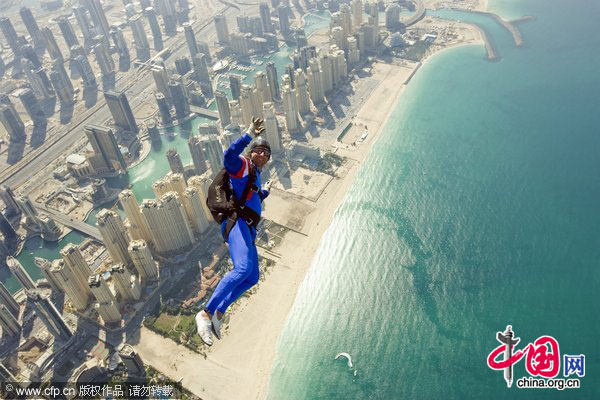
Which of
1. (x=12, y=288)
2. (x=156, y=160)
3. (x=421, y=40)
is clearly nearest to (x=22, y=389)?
(x=12, y=288)

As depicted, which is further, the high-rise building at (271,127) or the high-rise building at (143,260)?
the high-rise building at (271,127)

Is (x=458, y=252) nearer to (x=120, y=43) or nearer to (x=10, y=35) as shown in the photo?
(x=120, y=43)

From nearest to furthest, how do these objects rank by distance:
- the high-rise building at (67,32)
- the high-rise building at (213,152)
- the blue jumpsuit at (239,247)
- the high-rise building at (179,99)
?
1. the blue jumpsuit at (239,247)
2. the high-rise building at (213,152)
3. the high-rise building at (179,99)
4. the high-rise building at (67,32)

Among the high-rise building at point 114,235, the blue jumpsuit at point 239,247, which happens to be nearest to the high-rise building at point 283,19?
the high-rise building at point 114,235

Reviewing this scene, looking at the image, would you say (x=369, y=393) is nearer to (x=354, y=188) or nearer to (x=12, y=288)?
(x=354, y=188)

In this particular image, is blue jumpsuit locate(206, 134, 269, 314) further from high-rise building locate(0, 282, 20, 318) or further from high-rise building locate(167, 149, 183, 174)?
high-rise building locate(167, 149, 183, 174)

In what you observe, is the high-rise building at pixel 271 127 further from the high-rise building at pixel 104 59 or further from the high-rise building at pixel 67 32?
the high-rise building at pixel 67 32
